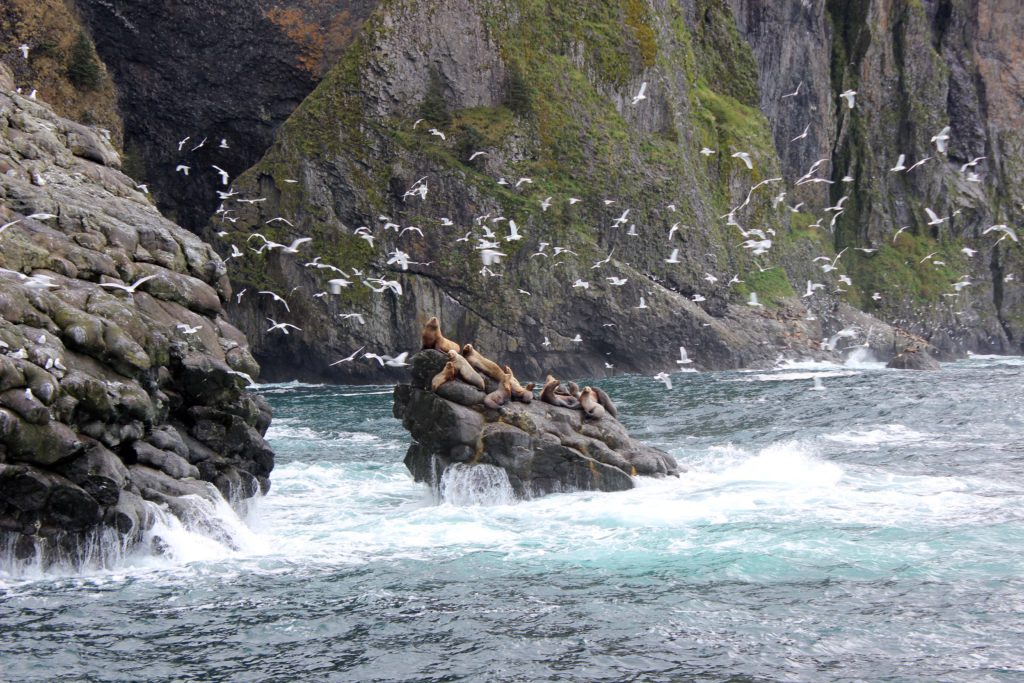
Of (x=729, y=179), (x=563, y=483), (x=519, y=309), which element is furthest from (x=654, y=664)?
(x=729, y=179)

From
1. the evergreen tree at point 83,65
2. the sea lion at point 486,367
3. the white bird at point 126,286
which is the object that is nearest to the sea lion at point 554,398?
the sea lion at point 486,367

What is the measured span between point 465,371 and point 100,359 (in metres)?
8.76

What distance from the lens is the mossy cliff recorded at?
56281 millimetres

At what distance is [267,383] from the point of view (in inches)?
2235

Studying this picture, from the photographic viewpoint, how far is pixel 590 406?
27.5 meters

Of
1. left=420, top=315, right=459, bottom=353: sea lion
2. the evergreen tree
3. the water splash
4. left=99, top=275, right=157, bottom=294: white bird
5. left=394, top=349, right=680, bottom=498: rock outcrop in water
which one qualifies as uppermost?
the evergreen tree

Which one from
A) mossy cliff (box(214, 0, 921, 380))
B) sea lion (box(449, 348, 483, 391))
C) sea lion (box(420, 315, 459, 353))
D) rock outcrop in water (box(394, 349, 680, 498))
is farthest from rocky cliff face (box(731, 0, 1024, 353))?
sea lion (box(449, 348, 483, 391))

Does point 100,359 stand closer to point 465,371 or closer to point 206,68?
point 465,371

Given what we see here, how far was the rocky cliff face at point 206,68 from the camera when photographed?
2618 inches

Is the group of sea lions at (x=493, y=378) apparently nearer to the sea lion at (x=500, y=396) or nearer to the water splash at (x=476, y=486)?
the sea lion at (x=500, y=396)

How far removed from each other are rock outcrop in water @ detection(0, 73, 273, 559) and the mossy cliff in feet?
87.9

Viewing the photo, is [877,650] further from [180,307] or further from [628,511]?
[180,307]

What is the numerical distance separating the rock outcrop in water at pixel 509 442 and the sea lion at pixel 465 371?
0.15 metres

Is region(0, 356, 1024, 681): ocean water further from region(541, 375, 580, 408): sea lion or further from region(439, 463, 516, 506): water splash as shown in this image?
region(541, 375, 580, 408): sea lion
